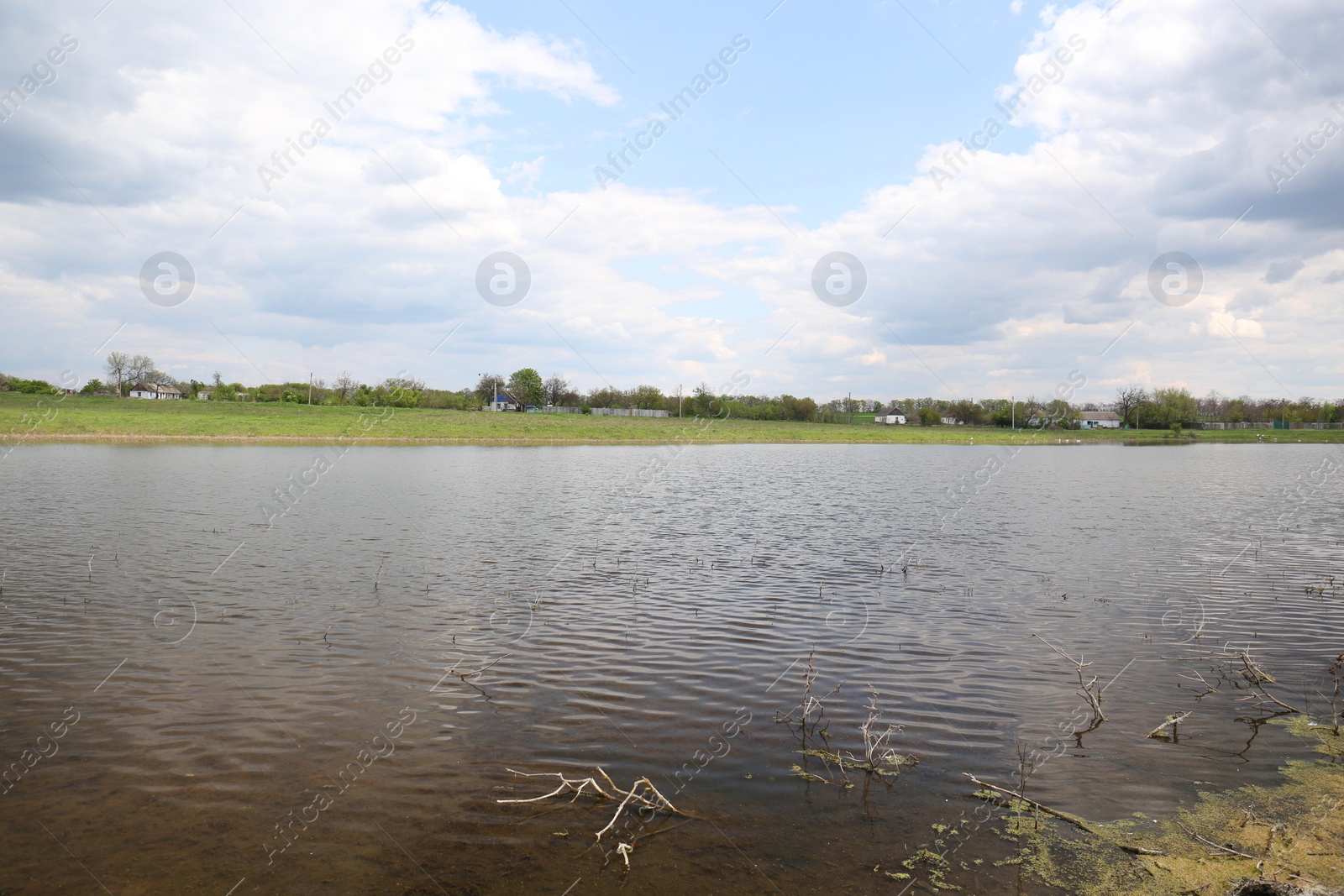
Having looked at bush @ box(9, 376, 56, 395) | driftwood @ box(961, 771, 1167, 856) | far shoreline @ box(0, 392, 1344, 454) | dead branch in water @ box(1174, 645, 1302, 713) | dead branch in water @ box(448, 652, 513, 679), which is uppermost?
bush @ box(9, 376, 56, 395)

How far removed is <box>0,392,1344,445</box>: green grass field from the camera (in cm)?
6762

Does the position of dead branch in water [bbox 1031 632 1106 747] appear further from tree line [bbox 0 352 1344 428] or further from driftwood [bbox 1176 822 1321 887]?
tree line [bbox 0 352 1344 428]

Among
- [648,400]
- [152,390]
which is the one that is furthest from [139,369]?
[648,400]

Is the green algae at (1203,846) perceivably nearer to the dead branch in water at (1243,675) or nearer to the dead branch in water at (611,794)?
the dead branch in water at (1243,675)

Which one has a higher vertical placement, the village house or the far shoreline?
the village house

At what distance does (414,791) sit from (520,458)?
173 ft

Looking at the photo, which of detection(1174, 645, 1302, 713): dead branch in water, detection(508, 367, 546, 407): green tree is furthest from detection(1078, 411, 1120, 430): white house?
detection(1174, 645, 1302, 713): dead branch in water

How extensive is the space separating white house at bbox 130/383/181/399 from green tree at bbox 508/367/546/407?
68906 mm

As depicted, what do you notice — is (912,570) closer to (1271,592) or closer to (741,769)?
(1271,592)

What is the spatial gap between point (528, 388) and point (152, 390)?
8184 cm

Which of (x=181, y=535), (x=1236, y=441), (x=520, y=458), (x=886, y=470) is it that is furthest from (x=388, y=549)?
(x=1236, y=441)

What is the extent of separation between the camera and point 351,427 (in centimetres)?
7850

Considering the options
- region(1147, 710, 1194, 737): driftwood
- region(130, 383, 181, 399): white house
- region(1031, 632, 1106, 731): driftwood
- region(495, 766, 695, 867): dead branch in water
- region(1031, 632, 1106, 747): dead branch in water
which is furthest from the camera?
region(130, 383, 181, 399): white house

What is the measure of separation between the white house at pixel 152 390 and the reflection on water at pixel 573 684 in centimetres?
15942
